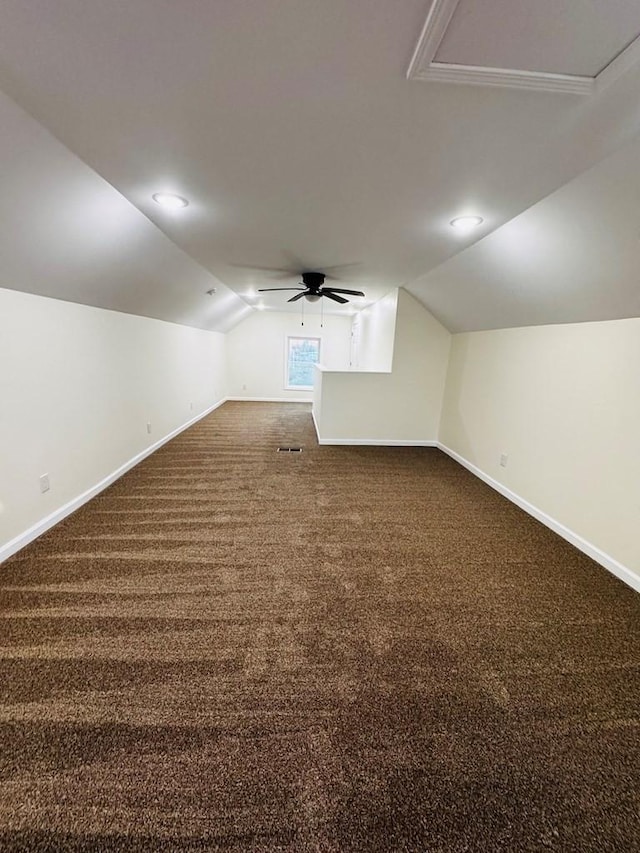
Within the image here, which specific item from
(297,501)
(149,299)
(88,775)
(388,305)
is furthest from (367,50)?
(388,305)

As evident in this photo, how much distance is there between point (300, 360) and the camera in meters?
8.44

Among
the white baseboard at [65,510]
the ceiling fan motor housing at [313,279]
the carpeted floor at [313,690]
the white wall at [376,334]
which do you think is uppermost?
Result: the ceiling fan motor housing at [313,279]

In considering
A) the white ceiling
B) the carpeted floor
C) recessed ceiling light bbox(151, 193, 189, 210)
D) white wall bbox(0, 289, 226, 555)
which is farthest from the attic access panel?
white wall bbox(0, 289, 226, 555)

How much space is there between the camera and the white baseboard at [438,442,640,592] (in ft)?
7.15

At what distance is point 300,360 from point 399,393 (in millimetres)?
4132

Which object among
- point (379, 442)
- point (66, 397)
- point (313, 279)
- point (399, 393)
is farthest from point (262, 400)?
point (66, 397)

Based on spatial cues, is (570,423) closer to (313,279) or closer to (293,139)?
(293,139)

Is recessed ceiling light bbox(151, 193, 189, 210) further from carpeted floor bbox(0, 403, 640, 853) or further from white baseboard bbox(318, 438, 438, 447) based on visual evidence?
white baseboard bbox(318, 438, 438, 447)

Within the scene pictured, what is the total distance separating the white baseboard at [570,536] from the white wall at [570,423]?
33 mm

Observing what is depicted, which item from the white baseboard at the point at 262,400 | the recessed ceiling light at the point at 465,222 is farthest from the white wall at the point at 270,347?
the recessed ceiling light at the point at 465,222

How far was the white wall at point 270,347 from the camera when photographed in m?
8.05

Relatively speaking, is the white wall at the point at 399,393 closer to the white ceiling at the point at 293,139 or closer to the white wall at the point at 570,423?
the white wall at the point at 570,423

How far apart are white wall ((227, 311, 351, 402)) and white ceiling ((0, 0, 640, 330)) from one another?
17.1 ft

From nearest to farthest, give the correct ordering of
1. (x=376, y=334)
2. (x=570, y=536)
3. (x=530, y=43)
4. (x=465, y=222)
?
1. (x=530, y=43)
2. (x=465, y=222)
3. (x=570, y=536)
4. (x=376, y=334)
